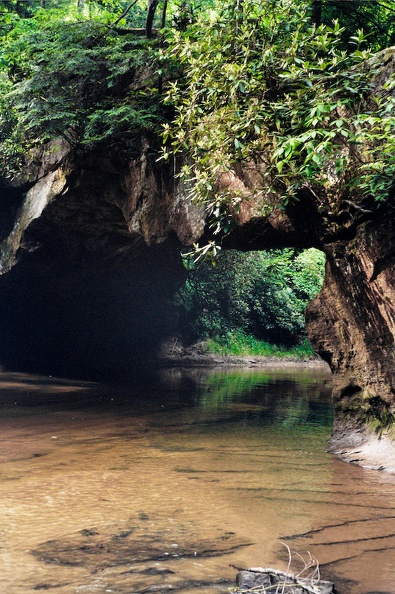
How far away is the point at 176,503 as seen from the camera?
17.7ft

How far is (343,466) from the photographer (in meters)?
7.05

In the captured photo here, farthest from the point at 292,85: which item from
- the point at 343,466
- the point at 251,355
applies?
the point at 251,355

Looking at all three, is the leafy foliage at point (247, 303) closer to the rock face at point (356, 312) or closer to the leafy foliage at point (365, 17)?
the leafy foliage at point (365, 17)

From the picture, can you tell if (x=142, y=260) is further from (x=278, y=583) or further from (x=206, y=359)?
(x=278, y=583)

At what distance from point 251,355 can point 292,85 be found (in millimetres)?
19713

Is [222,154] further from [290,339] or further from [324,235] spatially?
[290,339]

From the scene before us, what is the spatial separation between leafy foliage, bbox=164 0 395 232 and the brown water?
311cm

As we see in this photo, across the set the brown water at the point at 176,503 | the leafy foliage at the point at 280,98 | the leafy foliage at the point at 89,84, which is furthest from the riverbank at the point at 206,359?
the leafy foliage at the point at 280,98

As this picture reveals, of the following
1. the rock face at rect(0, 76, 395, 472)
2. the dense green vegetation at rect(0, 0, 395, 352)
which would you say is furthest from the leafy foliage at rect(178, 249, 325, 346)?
the dense green vegetation at rect(0, 0, 395, 352)

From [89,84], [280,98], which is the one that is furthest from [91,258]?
[280,98]

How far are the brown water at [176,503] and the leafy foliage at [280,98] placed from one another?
311 centimetres

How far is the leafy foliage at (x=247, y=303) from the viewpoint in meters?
25.3

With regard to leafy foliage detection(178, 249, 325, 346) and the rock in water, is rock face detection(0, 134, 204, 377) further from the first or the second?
the rock in water

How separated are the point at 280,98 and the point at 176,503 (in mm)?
4833
